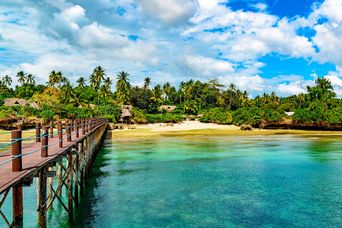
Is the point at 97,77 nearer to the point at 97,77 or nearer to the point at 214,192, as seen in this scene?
the point at 97,77

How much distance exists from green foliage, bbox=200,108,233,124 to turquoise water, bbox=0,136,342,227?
59.1 metres

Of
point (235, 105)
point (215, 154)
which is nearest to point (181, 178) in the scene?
point (215, 154)

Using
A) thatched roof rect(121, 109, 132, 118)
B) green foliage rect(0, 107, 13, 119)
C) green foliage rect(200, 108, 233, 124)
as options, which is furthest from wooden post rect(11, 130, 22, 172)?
green foliage rect(200, 108, 233, 124)

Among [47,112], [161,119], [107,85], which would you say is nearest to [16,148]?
[47,112]

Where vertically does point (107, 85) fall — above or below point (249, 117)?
above

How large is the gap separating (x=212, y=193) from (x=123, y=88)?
288 ft

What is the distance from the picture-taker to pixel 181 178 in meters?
25.2

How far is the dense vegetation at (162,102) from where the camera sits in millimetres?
81125

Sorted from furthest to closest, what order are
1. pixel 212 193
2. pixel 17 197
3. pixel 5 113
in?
pixel 5 113 < pixel 212 193 < pixel 17 197

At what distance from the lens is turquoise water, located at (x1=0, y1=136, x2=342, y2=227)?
15953 mm

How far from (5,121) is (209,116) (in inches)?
2230

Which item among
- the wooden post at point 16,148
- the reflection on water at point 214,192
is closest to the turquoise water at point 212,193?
the reflection on water at point 214,192

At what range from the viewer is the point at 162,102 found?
370ft

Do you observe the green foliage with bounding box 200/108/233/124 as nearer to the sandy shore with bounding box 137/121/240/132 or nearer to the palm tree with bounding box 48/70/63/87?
the sandy shore with bounding box 137/121/240/132
